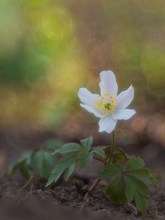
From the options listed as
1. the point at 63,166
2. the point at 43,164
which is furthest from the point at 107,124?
the point at 43,164

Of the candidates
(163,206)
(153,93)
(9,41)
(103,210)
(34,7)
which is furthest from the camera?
(34,7)

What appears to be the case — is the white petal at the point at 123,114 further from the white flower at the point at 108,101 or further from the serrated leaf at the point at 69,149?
the serrated leaf at the point at 69,149

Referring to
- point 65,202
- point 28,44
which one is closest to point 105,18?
point 28,44

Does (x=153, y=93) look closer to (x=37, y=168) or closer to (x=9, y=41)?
(x=9, y=41)

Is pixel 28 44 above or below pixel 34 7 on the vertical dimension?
below

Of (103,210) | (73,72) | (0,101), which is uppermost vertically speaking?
(73,72)

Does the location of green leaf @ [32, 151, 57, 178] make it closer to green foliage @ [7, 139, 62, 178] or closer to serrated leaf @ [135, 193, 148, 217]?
green foliage @ [7, 139, 62, 178]
